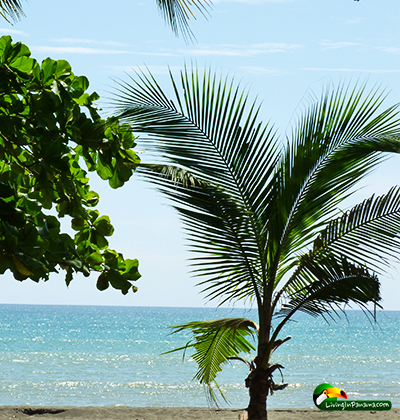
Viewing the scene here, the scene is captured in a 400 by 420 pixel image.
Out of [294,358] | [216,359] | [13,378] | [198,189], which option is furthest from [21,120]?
[294,358]

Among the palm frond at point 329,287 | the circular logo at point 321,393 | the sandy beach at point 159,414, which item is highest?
the palm frond at point 329,287

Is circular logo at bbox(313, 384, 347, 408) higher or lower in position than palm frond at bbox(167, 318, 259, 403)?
lower

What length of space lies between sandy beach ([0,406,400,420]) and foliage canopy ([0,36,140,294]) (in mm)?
7975

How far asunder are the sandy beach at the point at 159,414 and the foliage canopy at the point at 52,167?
7975mm

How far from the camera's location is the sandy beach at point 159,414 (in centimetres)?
864

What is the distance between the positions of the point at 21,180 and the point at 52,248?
0.60 feet

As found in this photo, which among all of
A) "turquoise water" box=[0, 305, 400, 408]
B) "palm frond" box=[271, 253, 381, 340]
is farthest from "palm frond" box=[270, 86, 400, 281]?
"turquoise water" box=[0, 305, 400, 408]

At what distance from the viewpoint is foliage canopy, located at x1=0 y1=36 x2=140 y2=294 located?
3.58ft

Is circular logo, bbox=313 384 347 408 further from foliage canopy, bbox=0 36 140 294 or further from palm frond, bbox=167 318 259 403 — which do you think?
Answer: foliage canopy, bbox=0 36 140 294

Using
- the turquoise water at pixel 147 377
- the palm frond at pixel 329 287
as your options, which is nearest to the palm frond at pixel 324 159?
the palm frond at pixel 329 287

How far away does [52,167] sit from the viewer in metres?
1.38

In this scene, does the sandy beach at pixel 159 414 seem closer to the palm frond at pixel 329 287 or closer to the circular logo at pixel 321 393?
the circular logo at pixel 321 393

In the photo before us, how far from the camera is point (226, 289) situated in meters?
4.16

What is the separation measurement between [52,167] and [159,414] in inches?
336
